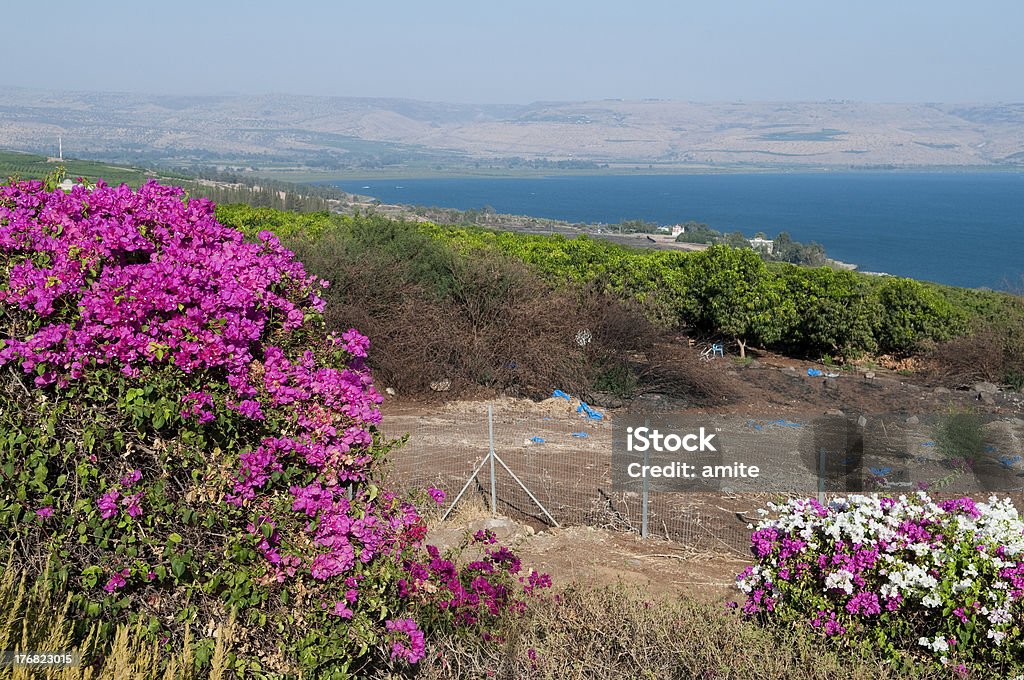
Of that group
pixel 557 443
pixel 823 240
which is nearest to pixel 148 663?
pixel 557 443

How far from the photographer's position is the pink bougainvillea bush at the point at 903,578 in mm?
4105

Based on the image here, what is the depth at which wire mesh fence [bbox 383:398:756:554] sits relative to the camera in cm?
870

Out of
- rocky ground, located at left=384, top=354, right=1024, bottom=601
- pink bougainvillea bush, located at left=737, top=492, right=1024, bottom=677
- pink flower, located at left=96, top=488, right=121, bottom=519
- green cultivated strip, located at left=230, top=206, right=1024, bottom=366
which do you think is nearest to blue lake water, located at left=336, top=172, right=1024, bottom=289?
green cultivated strip, located at left=230, top=206, right=1024, bottom=366

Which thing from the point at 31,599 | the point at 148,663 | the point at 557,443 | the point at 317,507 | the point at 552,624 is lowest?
the point at 557,443

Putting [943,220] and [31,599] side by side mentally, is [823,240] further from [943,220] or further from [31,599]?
[31,599]

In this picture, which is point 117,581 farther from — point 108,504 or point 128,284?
point 128,284

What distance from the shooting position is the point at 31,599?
11.0ft

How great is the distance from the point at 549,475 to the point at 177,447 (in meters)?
7.24

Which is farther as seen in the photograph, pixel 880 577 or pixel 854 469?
pixel 854 469

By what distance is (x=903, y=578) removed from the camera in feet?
13.9

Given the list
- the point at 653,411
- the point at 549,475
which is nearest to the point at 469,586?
the point at 549,475

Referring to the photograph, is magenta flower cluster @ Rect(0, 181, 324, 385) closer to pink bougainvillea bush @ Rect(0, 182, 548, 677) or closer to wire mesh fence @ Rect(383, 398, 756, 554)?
pink bougainvillea bush @ Rect(0, 182, 548, 677)

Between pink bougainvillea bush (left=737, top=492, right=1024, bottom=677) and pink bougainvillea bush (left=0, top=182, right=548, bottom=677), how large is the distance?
198 centimetres

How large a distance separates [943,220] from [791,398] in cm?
16263
